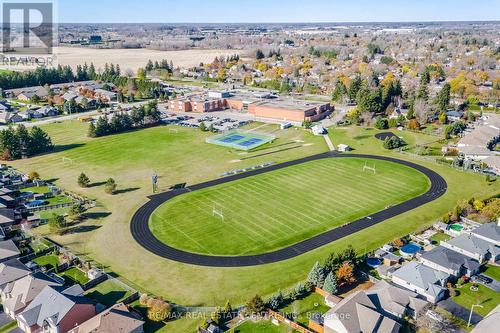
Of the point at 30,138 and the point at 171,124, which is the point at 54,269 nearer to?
the point at 30,138

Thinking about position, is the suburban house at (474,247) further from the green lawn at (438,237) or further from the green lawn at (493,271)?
the green lawn at (438,237)

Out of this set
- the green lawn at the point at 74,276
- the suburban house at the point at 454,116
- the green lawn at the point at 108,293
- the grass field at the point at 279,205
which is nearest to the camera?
the green lawn at the point at 108,293

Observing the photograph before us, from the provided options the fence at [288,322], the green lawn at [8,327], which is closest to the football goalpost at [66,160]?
the green lawn at [8,327]

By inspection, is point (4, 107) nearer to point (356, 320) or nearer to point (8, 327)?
point (8, 327)

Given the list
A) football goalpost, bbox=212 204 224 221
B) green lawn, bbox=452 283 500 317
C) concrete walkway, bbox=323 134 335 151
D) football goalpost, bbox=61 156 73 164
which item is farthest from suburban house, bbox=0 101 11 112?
green lawn, bbox=452 283 500 317

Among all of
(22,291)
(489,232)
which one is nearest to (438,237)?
(489,232)
